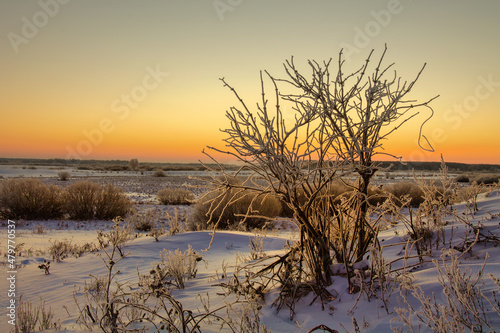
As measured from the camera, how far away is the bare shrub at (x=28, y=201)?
37.8ft

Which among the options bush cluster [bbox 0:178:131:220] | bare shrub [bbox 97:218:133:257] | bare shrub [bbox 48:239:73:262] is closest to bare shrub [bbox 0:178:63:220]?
bush cluster [bbox 0:178:131:220]

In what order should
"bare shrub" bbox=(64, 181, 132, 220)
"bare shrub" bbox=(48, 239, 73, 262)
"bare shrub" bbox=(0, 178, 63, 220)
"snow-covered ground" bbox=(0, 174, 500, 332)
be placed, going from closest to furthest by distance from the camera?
"snow-covered ground" bbox=(0, 174, 500, 332) < "bare shrub" bbox=(48, 239, 73, 262) < "bare shrub" bbox=(0, 178, 63, 220) < "bare shrub" bbox=(64, 181, 132, 220)

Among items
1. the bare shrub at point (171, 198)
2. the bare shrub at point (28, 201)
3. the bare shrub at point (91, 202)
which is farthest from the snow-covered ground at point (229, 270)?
the bare shrub at point (171, 198)

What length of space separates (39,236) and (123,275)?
4948 millimetres

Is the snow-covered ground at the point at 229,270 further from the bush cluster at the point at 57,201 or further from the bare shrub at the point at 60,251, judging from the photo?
the bush cluster at the point at 57,201

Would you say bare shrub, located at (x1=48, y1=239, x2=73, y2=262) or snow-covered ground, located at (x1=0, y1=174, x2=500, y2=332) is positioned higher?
snow-covered ground, located at (x1=0, y1=174, x2=500, y2=332)

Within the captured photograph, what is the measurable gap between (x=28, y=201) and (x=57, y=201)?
85cm

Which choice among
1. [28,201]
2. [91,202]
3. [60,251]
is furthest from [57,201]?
[60,251]

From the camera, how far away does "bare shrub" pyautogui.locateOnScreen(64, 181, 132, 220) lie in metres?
12.1

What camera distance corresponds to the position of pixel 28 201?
11.6 m

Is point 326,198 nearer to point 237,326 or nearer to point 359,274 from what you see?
point 359,274

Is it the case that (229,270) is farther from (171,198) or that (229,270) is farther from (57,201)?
(171,198)

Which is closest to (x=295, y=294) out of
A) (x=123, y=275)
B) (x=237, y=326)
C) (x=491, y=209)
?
(x=237, y=326)

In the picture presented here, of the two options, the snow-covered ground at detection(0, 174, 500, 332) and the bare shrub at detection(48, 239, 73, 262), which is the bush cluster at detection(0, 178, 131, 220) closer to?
the snow-covered ground at detection(0, 174, 500, 332)
